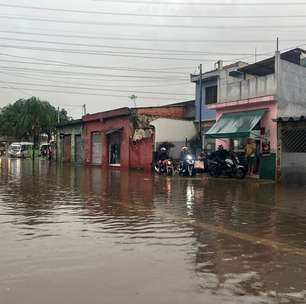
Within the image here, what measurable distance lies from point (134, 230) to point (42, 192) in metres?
7.64

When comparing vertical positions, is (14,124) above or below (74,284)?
above

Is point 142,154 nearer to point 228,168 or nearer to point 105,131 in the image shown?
point 105,131

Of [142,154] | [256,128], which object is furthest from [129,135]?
[256,128]

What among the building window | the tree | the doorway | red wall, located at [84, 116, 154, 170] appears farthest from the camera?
the tree

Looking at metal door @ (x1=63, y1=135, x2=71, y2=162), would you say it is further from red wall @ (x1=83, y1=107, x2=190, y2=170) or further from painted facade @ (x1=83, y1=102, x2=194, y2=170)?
red wall @ (x1=83, y1=107, x2=190, y2=170)

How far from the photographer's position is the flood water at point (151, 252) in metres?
5.12

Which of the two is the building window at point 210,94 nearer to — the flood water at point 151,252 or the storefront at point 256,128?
the storefront at point 256,128

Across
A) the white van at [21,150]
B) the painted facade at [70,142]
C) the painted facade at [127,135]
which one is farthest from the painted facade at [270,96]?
the white van at [21,150]

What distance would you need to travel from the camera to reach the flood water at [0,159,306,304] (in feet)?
16.8

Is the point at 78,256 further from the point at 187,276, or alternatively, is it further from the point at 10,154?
the point at 10,154

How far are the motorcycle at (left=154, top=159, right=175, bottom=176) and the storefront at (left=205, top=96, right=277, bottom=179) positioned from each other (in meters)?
3.04

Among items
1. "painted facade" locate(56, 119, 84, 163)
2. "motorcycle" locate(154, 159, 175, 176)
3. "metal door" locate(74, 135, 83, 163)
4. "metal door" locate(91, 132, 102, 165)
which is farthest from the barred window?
"metal door" locate(74, 135, 83, 163)

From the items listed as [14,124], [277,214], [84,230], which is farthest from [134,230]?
[14,124]

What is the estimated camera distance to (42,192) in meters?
15.8
